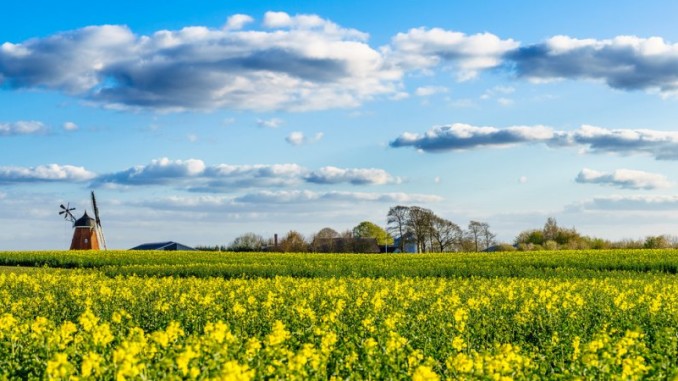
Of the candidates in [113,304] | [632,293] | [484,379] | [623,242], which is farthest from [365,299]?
[623,242]

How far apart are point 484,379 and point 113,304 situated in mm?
13906

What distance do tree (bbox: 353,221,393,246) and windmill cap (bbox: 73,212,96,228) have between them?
39089 millimetres

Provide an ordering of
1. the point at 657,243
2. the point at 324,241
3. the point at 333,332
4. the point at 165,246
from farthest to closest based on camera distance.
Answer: the point at 165,246 < the point at 324,241 < the point at 657,243 < the point at 333,332

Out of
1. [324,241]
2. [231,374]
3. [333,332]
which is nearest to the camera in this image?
[231,374]

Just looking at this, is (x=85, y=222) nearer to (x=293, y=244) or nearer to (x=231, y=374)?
(x=293, y=244)

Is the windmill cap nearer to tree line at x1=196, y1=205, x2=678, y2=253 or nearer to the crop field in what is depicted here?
tree line at x1=196, y1=205, x2=678, y2=253

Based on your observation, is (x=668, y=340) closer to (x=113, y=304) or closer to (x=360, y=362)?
(x=360, y=362)

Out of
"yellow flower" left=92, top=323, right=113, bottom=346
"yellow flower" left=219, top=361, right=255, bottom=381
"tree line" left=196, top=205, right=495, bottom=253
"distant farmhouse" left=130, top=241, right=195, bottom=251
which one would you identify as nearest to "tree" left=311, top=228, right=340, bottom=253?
"tree line" left=196, top=205, right=495, bottom=253

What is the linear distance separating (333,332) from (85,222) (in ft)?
248

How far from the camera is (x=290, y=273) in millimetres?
38531

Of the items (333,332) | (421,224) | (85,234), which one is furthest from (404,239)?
(333,332)

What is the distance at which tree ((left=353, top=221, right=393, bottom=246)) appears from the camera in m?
108

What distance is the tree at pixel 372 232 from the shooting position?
108188mm

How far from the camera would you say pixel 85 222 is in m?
82.8
